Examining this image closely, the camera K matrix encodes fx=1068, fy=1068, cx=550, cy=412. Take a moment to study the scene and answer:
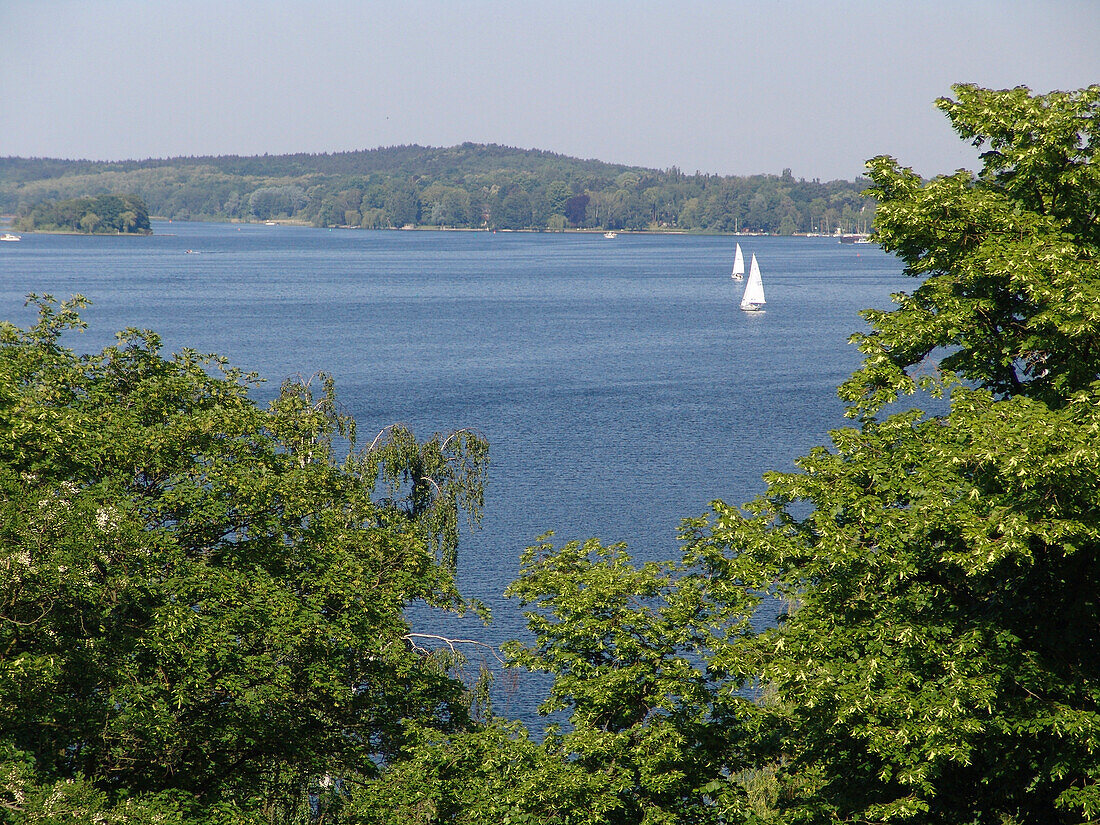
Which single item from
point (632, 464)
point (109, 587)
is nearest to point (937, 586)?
point (109, 587)

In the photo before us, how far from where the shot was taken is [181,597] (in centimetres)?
1823

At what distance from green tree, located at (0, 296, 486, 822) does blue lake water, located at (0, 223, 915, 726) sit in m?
18.8

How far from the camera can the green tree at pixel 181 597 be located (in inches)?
625

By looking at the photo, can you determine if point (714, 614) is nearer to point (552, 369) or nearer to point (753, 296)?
point (552, 369)

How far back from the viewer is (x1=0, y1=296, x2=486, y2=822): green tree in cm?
1588

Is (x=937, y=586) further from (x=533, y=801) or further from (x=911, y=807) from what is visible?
(x=533, y=801)

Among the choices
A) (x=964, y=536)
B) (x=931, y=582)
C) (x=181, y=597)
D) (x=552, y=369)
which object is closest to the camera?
(x=964, y=536)

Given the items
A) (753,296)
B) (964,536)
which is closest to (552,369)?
(753,296)

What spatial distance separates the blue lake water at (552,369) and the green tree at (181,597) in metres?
18.8

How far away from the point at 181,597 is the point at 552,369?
80035 millimetres

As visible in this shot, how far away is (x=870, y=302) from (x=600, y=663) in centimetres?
14543

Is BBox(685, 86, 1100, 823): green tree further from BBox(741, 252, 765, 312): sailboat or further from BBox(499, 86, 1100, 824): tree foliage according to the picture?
BBox(741, 252, 765, 312): sailboat

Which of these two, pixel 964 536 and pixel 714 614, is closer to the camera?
pixel 964 536

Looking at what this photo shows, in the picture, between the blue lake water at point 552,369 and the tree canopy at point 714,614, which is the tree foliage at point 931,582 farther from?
the blue lake water at point 552,369
